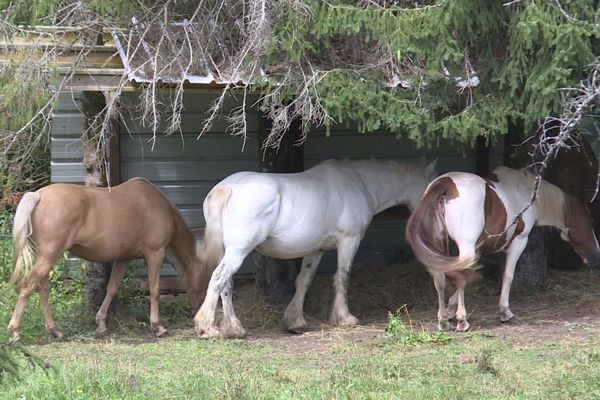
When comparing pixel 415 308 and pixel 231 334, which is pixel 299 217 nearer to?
pixel 231 334

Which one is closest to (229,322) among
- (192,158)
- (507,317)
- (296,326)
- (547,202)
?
(296,326)

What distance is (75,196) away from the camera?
30.1ft

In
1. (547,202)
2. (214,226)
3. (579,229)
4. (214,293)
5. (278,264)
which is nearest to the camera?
(214,293)

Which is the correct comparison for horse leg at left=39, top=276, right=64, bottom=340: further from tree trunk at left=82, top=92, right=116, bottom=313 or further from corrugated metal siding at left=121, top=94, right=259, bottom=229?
corrugated metal siding at left=121, top=94, right=259, bottom=229

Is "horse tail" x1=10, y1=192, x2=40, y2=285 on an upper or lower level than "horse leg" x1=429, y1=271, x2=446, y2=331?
upper

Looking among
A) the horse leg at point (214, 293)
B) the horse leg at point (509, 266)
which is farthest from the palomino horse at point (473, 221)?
the horse leg at point (214, 293)

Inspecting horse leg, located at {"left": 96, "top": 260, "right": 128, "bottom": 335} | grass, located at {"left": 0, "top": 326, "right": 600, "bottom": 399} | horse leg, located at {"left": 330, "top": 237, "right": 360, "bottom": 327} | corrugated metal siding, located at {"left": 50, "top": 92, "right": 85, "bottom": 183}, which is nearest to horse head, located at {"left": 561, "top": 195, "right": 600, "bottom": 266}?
grass, located at {"left": 0, "top": 326, "right": 600, "bottom": 399}

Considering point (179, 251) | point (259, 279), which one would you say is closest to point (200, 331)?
point (179, 251)

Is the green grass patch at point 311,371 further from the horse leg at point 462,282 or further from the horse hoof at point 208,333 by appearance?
the horse leg at point 462,282

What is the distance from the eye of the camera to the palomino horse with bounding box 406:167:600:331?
30.2 ft

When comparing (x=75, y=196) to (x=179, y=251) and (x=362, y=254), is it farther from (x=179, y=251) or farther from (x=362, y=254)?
(x=362, y=254)

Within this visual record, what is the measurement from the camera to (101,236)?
30.8ft

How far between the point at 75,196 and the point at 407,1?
3.46m

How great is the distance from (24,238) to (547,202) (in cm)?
506
